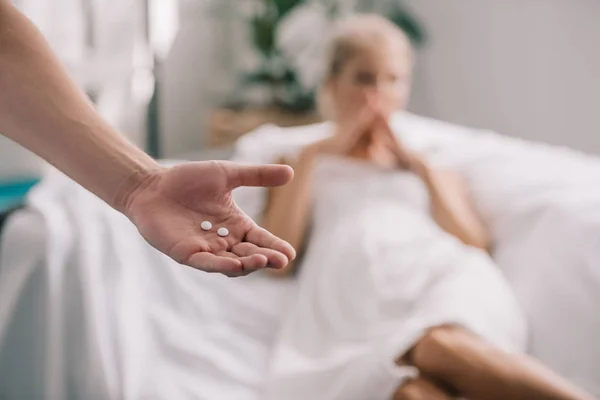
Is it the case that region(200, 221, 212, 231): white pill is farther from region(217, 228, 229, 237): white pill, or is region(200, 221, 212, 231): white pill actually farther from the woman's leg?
the woman's leg

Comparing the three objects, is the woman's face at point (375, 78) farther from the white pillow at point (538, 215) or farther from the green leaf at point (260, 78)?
the green leaf at point (260, 78)

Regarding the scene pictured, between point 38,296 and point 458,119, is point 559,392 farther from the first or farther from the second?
point 458,119

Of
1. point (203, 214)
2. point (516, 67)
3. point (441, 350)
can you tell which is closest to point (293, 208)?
point (441, 350)

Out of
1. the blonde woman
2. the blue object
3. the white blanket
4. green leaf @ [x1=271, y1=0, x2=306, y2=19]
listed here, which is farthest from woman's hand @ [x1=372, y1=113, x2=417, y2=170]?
green leaf @ [x1=271, y1=0, x2=306, y2=19]

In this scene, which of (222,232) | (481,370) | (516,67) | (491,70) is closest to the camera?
(222,232)

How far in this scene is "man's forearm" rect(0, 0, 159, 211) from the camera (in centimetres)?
79

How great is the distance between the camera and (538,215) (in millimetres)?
1458

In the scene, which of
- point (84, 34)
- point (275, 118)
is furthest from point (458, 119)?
point (84, 34)

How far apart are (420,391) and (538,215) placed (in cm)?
58

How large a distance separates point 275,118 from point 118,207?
2.01m

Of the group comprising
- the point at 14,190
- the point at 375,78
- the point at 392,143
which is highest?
the point at 375,78

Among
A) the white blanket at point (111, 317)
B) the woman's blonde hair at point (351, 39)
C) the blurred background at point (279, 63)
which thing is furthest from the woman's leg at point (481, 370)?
the blurred background at point (279, 63)

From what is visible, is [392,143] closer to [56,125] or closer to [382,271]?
[382,271]

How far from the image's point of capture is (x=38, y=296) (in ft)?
4.16
